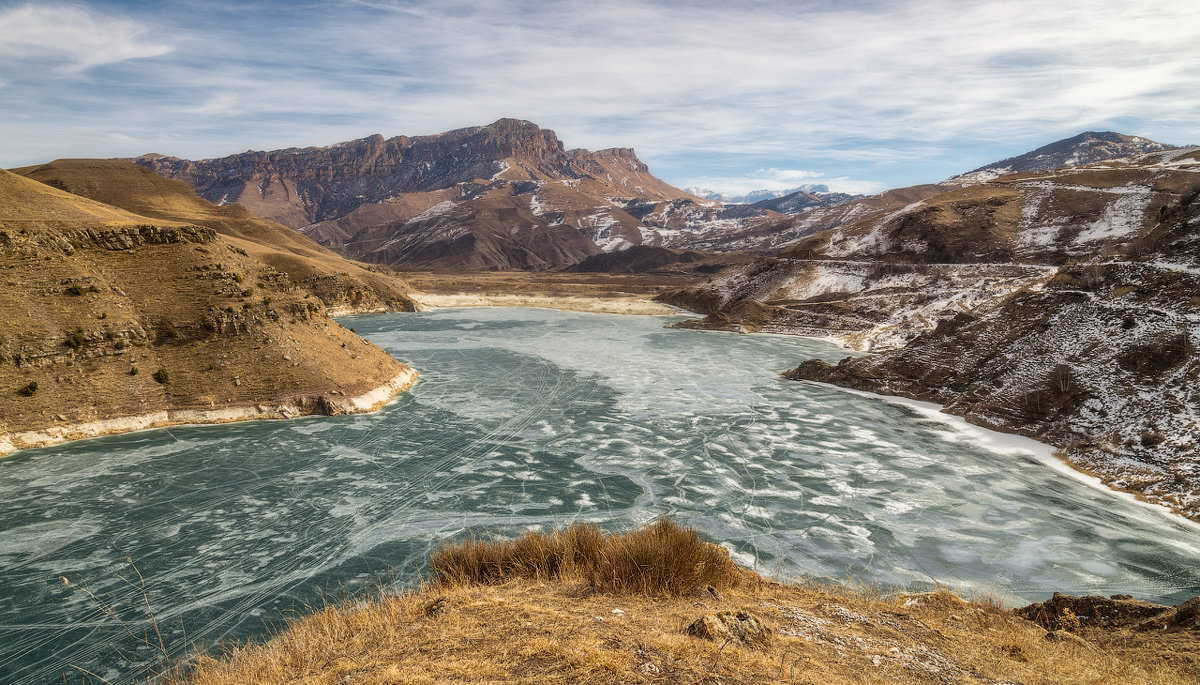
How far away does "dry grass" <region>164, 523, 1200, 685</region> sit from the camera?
6047 mm

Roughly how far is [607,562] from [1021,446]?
855 inches

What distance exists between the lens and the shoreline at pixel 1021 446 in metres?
17.5

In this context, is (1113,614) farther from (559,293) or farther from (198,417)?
(559,293)

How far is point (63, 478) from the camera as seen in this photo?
19.2 meters

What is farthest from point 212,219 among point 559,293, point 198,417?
point 198,417

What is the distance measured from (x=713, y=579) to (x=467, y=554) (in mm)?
4701

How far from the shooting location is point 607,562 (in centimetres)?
955

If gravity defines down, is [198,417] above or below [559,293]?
below

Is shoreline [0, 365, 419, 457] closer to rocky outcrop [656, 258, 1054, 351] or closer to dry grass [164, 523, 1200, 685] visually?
dry grass [164, 523, 1200, 685]

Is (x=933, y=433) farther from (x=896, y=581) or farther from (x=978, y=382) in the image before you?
(x=896, y=581)

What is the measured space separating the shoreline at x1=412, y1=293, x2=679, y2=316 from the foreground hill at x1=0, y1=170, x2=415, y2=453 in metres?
50.9

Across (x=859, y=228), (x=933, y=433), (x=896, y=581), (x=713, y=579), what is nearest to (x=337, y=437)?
(x=713, y=579)

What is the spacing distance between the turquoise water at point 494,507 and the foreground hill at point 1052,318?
251cm

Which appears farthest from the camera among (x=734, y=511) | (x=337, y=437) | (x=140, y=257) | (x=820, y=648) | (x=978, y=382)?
(x=140, y=257)
